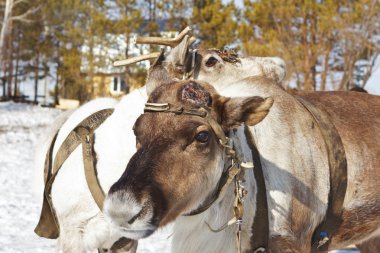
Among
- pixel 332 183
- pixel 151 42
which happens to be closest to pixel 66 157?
pixel 151 42

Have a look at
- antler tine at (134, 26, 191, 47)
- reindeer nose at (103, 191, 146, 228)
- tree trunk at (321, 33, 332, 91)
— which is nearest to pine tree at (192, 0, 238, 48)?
tree trunk at (321, 33, 332, 91)

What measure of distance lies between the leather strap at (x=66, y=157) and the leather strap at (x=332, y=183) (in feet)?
4.30

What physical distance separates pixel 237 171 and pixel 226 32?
2275 centimetres

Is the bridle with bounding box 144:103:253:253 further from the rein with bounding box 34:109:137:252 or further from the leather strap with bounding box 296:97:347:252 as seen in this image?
the rein with bounding box 34:109:137:252

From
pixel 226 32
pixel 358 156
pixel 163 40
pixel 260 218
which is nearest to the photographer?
pixel 260 218

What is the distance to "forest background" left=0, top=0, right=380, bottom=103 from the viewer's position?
20266 mm

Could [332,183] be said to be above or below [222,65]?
below

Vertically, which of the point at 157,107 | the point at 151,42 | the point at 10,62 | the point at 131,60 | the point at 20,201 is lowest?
the point at 10,62

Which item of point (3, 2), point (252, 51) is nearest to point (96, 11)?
point (3, 2)

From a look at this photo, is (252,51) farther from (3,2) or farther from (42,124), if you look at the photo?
(3,2)

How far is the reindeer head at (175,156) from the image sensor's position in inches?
85.3

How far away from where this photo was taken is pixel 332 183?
3082mm

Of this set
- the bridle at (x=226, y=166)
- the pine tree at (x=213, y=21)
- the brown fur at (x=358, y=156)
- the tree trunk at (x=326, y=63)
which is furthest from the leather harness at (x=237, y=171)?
the pine tree at (x=213, y=21)

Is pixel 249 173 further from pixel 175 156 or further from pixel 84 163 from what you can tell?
pixel 84 163
